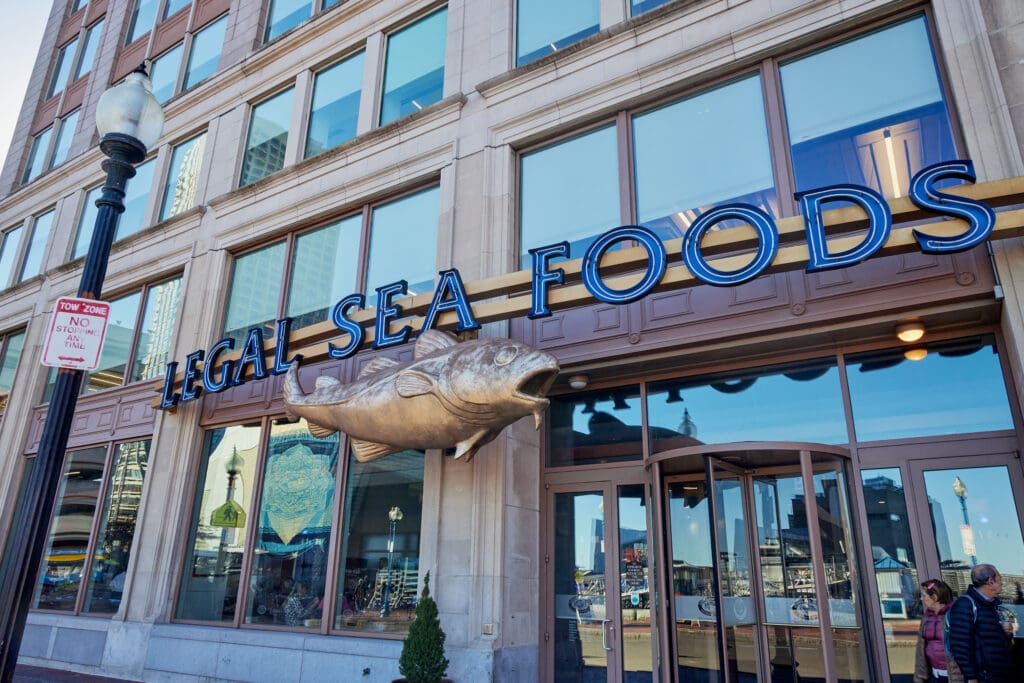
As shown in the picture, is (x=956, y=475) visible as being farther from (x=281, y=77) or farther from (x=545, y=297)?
(x=281, y=77)

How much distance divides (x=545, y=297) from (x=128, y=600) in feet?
30.4

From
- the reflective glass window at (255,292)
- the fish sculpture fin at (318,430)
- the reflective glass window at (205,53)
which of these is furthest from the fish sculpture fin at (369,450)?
the reflective glass window at (205,53)

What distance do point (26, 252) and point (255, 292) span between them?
38.0 ft

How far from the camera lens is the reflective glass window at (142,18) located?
19734mm

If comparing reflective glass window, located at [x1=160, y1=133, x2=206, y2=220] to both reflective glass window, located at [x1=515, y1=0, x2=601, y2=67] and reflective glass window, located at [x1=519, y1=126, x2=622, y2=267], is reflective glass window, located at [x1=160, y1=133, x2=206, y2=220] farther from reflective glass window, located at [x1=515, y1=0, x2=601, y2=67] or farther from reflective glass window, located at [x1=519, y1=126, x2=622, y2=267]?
reflective glass window, located at [x1=519, y1=126, x2=622, y2=267]

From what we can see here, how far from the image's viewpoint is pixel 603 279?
8.12 meters

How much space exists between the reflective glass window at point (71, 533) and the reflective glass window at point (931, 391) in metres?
13.6

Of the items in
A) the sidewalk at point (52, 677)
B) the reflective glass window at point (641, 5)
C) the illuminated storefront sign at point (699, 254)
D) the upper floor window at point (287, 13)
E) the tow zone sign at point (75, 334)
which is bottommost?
the sidewalk at point (52, 677)

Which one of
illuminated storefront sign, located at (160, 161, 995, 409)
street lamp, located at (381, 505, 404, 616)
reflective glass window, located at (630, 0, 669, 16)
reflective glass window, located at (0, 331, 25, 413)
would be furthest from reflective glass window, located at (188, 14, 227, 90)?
street lamp, located at (381, 505, 404, 616)

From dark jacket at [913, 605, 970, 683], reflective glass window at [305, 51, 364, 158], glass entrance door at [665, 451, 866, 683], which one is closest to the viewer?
dark jacket at [913, 605, 970, 683]

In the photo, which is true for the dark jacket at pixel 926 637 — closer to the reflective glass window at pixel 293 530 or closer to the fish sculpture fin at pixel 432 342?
the fish sculpture fin at pixel 432 342

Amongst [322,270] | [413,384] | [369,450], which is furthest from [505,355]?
[322,270]

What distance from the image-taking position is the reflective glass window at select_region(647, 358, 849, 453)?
25.5 ft

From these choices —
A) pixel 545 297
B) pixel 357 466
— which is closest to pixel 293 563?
pixel 357 466
